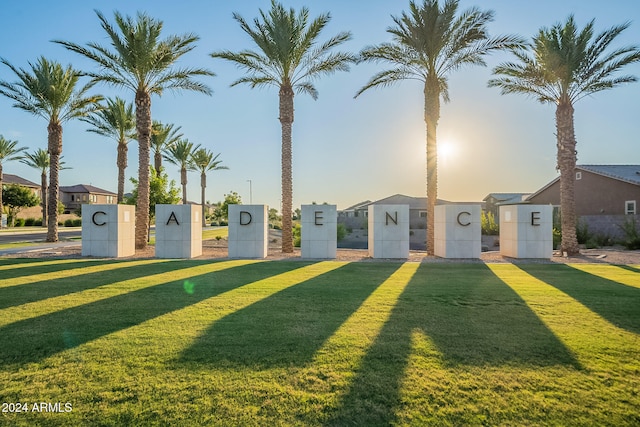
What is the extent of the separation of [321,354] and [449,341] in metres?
1.71

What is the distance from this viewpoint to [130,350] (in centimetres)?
453

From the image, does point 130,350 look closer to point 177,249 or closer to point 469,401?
point 469,401

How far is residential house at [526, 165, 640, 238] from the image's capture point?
2616cm

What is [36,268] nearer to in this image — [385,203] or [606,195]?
[606,195]

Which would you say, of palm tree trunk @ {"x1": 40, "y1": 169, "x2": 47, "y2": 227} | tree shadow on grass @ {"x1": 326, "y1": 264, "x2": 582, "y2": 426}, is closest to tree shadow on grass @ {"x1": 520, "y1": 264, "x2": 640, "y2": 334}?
tree shadow on grass @ {"x1": 326, "y1": 264, "x2": 582, "y2": 426}

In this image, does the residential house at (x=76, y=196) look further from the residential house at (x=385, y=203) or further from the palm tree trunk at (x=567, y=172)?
the palm tree trunk at (x=567, y=172)

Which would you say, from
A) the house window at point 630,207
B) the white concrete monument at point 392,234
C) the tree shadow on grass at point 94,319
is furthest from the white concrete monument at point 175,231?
the house window at point 630,207

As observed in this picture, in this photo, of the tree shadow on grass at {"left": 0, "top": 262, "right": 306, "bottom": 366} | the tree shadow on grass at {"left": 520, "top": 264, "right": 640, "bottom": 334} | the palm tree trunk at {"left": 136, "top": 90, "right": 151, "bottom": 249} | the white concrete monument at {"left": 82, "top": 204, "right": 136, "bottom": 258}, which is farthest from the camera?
the palm tree trunk at {"left": 136, "top": 90, "right": 151, "bottom": 249}

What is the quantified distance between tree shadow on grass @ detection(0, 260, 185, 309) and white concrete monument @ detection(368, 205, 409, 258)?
7547 millimetres

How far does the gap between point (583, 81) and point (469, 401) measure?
19.1 meters

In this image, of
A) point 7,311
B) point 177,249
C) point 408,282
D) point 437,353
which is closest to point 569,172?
point 408,282

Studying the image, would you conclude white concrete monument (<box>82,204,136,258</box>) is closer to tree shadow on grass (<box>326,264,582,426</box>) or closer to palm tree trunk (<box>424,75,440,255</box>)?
tree shadow on grass (<box>326,264,582,426</box>)

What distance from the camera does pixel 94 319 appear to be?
5.80 m

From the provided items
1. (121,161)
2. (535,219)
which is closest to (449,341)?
(535,219)
